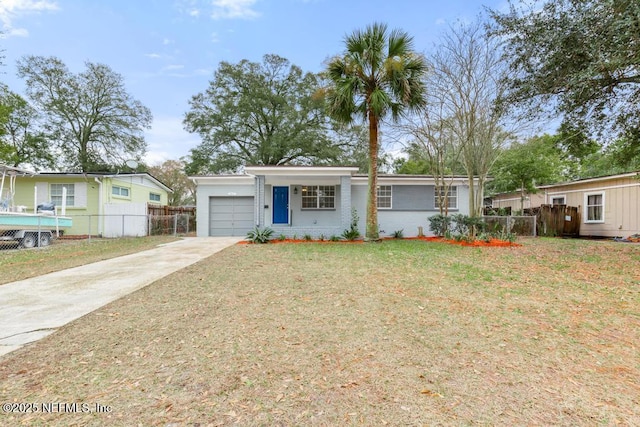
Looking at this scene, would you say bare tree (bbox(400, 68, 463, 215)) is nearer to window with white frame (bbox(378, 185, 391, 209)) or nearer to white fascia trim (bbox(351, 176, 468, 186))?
white fascia trim (bbox(351, 176, 468, 186))

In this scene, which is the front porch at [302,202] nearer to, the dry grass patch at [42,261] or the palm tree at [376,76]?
the palm tree at [376,76]

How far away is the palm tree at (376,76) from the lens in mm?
10227

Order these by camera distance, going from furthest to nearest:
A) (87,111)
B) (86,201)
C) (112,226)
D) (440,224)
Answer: (87,111) → (112,226) → (86,201) → (440,224)

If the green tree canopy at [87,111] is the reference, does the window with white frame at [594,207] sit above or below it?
below

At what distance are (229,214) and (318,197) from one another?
4.59 meters

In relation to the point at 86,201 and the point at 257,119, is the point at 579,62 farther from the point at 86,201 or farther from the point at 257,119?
the point at 257,119

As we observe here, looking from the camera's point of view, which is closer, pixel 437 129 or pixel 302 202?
pixel 437 129

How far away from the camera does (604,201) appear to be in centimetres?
1435

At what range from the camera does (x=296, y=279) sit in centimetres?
575

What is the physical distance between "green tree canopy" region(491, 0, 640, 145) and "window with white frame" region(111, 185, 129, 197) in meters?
17.9

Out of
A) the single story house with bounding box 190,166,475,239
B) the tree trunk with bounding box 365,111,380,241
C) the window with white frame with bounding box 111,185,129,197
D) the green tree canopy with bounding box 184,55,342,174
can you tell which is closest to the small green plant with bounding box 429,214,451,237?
the single story house with bounding box 190,166,475,239

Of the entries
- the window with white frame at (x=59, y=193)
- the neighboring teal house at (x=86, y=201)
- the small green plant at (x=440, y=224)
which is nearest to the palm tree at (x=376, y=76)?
the small green plant at (x=440, y=224)

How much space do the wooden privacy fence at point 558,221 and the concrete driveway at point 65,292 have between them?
16.1m

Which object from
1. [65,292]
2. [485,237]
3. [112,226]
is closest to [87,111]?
[112,226]
